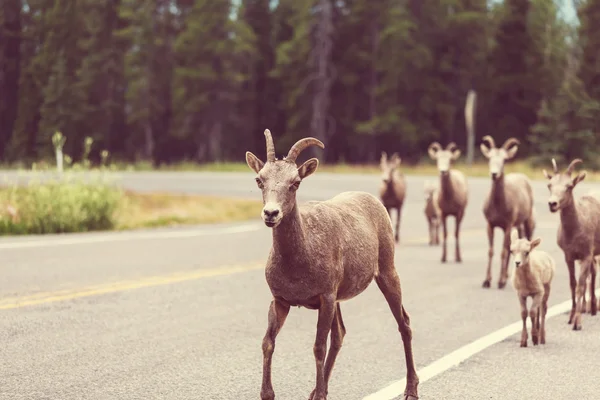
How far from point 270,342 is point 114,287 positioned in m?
6.40

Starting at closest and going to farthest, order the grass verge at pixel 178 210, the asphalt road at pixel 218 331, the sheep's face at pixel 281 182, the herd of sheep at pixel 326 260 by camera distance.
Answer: the sheep's face at pixel 281 182 → the herd of sheep at pixel 326 260 → the asphalt road at pixel 218 331 → the grass verge at pixel 178 210

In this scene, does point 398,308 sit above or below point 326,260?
below

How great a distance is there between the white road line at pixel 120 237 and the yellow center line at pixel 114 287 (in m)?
4.05

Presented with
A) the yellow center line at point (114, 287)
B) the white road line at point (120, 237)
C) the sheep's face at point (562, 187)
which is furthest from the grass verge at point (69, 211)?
the sheep's face at point (562, 187)

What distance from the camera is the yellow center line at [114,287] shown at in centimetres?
1007

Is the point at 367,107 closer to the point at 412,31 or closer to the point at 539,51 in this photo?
the point at 412,31

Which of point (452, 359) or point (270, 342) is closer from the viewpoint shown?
point (270, 342)

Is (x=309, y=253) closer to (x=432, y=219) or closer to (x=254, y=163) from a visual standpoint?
(x=254, y=163)

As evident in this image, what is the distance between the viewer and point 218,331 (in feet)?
28.4

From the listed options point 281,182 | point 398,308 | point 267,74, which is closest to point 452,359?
point 398,308

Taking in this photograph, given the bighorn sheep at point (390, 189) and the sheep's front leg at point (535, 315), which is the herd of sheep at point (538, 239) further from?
the bighorn sheep at point (390, 189)

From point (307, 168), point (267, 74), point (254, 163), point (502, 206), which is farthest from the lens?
point (267, 74)

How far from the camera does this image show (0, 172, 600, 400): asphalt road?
261 inches

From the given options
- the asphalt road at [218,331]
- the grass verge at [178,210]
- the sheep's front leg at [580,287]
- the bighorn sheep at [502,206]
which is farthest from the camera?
the grass verge at [178,210]
